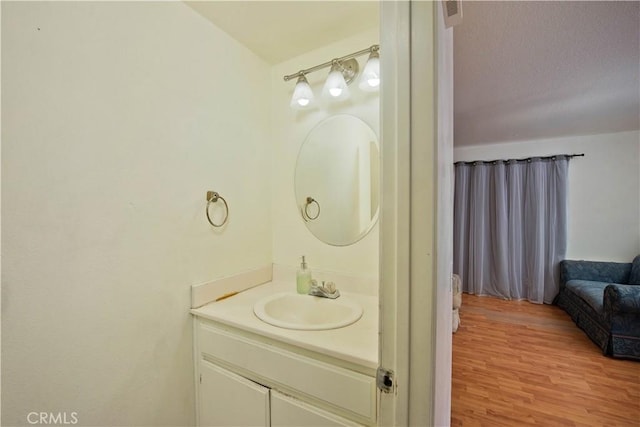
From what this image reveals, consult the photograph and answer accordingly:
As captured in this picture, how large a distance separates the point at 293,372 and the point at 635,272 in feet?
14.0

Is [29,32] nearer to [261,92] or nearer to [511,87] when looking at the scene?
[261,92]

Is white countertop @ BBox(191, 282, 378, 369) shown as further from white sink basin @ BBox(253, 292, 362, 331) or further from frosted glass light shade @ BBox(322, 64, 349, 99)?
frosted glass light shade @ BBox(322, 64, 349, 99)

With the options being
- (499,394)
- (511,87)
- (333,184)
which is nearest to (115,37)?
(333,184)

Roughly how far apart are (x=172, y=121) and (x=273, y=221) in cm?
77

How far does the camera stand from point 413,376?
554 mm

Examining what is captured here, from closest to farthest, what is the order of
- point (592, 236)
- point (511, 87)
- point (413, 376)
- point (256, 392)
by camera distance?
point (413, 376)
point (256, 392)
point (511, 87)
point (592, 236)

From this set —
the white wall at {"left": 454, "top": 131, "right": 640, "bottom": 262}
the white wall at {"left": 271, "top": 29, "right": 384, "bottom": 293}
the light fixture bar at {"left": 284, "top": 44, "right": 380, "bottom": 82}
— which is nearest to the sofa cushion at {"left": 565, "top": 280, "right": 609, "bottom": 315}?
the white wall at {"left": 454, "top": 131, "right": 640, "bottom": 262}

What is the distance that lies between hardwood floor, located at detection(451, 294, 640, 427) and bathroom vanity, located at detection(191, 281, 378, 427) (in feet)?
4.40

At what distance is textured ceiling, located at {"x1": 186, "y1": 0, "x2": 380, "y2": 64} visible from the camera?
118 cm

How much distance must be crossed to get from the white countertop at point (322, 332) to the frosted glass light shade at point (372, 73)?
40.8 inches

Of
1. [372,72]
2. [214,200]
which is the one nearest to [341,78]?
[372,72]

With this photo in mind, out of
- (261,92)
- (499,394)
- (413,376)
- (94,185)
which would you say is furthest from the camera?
(499,394)

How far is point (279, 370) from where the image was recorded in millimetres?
963

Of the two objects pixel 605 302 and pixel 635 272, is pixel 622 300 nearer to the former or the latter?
pixel 605 302
